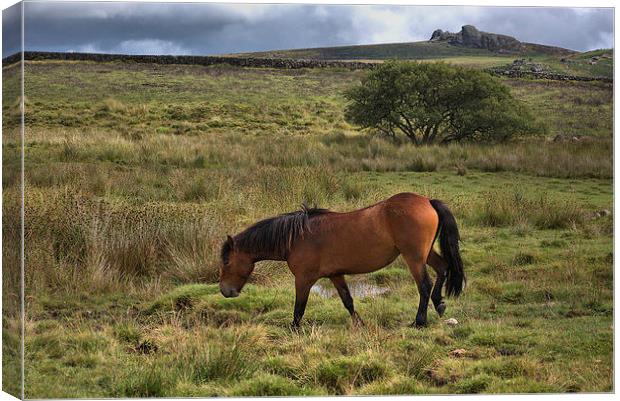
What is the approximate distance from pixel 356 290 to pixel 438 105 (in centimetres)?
430

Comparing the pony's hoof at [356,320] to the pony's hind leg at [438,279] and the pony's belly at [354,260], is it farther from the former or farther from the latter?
the pony's hind leg at [438,279]

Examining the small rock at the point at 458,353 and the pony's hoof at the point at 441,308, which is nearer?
the small rock at the point at 458,353

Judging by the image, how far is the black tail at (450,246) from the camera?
7340 millimetres

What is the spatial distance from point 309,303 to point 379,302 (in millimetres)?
670

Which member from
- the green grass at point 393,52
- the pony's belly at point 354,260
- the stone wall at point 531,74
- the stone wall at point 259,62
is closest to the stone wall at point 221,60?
the stone wall at point 259,62

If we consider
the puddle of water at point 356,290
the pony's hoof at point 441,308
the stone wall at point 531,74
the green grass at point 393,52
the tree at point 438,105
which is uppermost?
the green grass at point 393,52

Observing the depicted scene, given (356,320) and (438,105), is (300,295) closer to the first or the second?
(356,320)

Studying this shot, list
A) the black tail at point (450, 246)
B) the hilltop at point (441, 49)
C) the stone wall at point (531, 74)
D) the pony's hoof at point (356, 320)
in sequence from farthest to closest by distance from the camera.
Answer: the stone wall at point (531, 74), the hilltop at point (441, 49), the pony's hoof at point (356, 320), the black tail at point (450, 246)

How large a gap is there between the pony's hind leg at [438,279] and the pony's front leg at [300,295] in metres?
1.06

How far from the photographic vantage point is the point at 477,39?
8.60 meters

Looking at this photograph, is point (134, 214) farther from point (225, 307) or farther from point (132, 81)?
point (132, 81)

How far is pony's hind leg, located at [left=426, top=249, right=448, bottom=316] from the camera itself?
736 centimetres

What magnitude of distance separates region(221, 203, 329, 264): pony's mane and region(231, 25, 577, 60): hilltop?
2240 millimetres

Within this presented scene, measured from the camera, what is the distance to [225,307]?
817 cm
